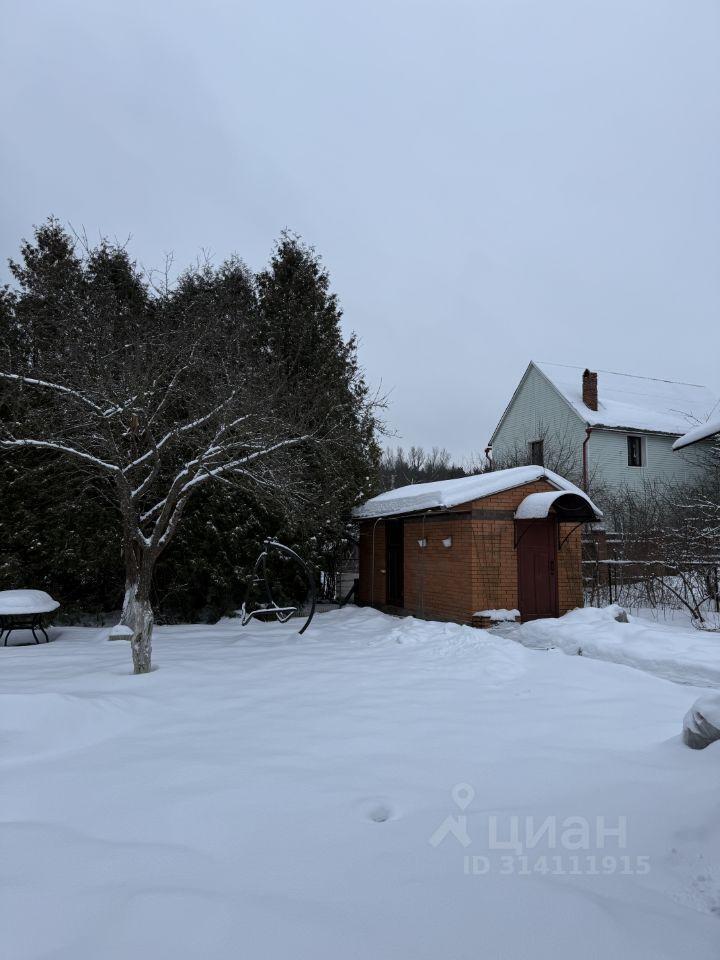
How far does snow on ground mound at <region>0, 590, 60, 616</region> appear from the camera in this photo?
818cm

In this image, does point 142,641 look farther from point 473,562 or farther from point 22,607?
point 473,562

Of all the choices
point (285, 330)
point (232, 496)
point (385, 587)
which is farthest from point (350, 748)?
point (285, 330)

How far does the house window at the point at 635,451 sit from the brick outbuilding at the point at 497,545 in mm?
11212

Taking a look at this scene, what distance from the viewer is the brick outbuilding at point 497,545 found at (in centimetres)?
934

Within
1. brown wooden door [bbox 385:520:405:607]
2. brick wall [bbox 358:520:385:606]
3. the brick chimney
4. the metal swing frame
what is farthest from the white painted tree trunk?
the brick chimney

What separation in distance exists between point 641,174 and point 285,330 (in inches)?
349

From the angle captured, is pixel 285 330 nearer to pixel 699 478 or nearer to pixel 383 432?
pixel 383 432

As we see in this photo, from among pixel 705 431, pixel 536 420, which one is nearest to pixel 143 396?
pixel 705 431

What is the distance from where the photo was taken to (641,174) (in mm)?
13430

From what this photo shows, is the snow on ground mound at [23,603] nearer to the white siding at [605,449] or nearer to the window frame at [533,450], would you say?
the white siding at [605,449]

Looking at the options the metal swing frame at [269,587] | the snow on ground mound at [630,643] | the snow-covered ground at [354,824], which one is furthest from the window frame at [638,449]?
the snow-covered ground at [354,824]

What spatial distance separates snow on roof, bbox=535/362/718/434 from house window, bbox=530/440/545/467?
1780 millimetres

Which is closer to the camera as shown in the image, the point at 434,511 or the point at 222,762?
the point at 222,762

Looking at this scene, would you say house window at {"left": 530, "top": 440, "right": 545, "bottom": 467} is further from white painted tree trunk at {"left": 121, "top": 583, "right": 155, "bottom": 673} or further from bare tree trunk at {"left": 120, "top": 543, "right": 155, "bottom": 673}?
white painted tree trunk at {"left": 121, "top": 583, "right": 155, "bottom": 673}
